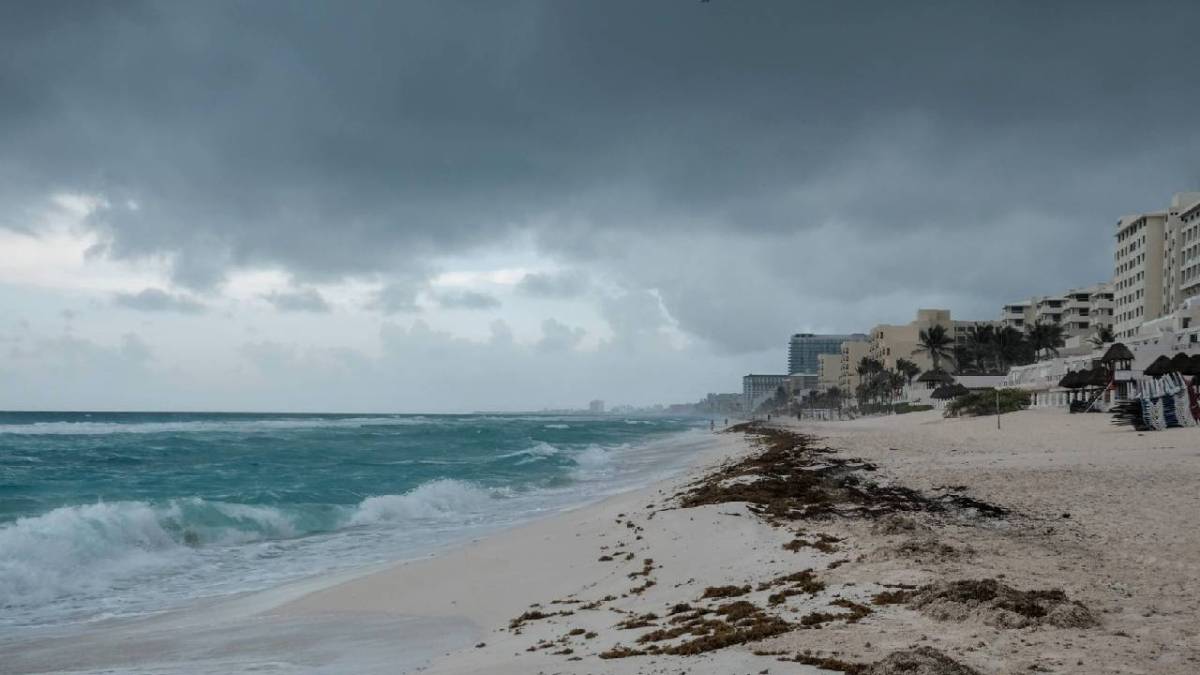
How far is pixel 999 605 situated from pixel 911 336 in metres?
147

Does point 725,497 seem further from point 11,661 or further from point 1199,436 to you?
point 1199,436

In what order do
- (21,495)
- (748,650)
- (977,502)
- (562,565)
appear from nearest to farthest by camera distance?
(748,650), (562,565), (977,502), (21,495)

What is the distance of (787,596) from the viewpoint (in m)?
8.30

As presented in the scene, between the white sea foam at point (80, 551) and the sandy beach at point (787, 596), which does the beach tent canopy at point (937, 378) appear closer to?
the sandy beach at point (787, 596)

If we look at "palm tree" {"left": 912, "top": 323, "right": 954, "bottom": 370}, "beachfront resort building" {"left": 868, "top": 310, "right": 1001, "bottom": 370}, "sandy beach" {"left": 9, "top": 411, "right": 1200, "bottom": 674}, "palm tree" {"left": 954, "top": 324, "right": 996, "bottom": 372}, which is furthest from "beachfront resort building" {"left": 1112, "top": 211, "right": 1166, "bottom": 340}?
"sandy beach" {"left": 9, "top": 411, "right": 1200, "bottom": 674}

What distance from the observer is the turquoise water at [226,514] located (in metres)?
13.7

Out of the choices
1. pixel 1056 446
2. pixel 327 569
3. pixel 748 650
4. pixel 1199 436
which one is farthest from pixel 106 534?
pixel 1199 436

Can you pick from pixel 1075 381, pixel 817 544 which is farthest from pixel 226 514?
pixel 1075 381

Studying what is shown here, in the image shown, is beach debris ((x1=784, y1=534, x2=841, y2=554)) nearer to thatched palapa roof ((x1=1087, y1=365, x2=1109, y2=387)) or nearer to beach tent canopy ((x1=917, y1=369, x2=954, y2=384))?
thatched palapa roof ((x1=1087, y1=365, x2=1109, y2=387))

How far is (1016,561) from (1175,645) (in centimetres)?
348

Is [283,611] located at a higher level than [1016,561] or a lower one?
lower

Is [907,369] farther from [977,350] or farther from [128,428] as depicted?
[128,428]

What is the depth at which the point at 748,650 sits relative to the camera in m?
6.41

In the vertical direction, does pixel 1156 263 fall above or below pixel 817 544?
above
